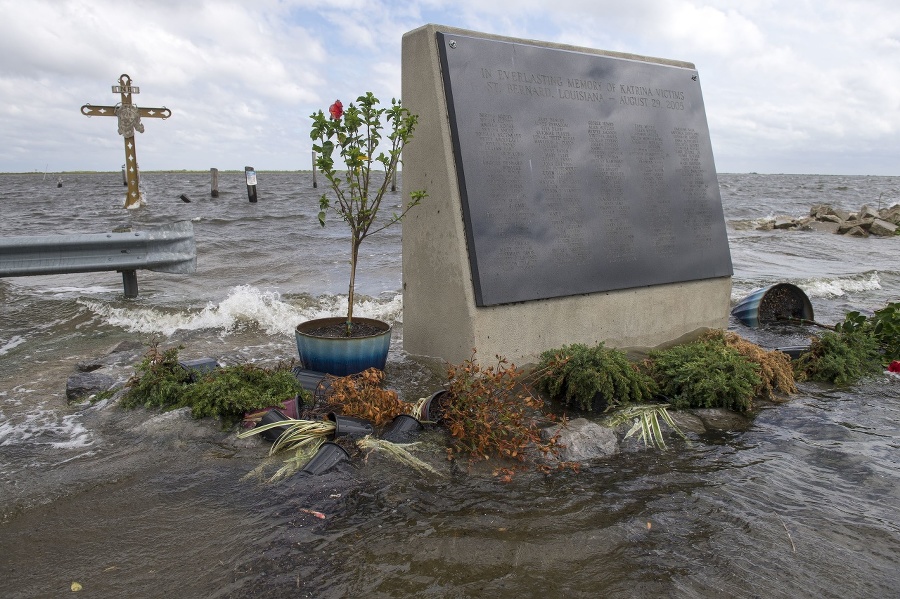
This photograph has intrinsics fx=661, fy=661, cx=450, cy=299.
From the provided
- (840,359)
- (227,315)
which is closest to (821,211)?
(840,359)

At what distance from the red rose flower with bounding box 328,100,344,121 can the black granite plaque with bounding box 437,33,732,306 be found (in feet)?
2.49

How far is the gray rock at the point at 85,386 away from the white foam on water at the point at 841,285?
9830 millimetres

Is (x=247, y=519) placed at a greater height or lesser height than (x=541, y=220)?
lesser

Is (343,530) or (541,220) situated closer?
(343,530)

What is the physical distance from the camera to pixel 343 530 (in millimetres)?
2797

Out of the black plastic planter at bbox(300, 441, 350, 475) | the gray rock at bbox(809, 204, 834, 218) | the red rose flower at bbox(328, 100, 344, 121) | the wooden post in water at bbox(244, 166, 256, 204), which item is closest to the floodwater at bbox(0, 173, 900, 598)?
the black plastic planter at bbox(300, 441, 350, 475)

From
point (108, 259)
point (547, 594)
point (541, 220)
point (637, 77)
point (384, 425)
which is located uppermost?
point (637, 77)

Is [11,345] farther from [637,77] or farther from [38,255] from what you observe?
[637,77]

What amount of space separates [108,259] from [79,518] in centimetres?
522

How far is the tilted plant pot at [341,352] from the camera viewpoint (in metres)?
4.69

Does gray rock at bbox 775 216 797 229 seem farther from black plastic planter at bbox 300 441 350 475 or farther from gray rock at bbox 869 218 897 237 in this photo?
black plastic planter at bbox 300 441 350 475

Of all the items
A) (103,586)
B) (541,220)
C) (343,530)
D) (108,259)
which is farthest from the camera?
(108,259)

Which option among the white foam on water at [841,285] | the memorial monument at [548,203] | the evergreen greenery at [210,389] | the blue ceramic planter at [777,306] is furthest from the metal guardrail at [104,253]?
the white foam on water at [841,285]

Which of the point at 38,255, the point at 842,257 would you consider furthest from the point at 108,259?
the point at 842,257
